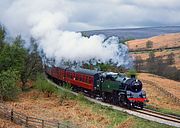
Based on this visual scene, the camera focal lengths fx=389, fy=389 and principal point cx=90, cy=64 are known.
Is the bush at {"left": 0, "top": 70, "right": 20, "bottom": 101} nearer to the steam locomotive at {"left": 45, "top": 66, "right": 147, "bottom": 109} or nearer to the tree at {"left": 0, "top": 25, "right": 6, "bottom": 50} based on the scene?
the steam locomotive at {"left": 45, "top": 66, "right": 147, "bottom": 109}

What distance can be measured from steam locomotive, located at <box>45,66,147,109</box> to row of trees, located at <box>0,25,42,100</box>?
25.5 feet

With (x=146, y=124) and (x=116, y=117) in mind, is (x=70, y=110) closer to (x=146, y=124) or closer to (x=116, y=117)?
(x=116, y=117)

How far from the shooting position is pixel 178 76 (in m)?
107

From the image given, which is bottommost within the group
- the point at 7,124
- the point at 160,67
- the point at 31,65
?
the point at 7,124

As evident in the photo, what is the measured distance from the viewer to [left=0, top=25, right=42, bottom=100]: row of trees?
50531 millimetres

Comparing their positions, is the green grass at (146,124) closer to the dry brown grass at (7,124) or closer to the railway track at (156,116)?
the railway track at (156,116)

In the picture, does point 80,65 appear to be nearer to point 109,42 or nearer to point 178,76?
point 109,42

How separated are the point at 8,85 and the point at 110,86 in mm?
14026

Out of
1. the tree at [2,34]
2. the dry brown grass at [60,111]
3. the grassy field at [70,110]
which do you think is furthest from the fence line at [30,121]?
the tree at [2,34]

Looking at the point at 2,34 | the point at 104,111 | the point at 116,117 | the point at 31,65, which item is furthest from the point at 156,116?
the point at 31,65

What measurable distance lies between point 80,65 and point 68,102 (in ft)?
45.5

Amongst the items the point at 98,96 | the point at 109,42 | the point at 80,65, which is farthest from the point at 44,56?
the point at 98,96

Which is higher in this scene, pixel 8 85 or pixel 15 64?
pixel 15 64

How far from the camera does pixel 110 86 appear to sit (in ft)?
145
